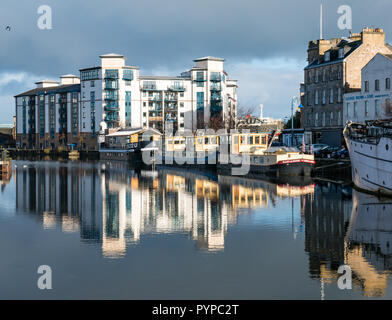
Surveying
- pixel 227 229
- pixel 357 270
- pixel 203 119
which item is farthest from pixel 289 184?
pixel 203 119

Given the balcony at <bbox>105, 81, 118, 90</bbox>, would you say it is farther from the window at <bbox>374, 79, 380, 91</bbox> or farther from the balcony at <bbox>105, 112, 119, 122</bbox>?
the window at <bbox>374, 79, 380, 91</bbox>

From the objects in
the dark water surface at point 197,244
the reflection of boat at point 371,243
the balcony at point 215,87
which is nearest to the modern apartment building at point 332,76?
the dark water surface at point 197,244

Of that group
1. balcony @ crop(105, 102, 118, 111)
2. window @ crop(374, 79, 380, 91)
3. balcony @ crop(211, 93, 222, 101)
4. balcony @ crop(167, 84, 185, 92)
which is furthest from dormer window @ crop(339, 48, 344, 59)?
balcony @ crop(105, 102, 118, 111)

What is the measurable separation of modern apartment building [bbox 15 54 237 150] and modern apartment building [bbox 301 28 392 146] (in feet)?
150

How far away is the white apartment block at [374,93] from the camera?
66562 millimetres

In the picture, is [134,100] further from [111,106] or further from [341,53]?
[341,53]

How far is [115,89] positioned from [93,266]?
118402 millimetres

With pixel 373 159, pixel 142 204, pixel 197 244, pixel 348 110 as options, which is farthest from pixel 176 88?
pixel 197 244

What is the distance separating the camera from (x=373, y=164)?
37.3 meters

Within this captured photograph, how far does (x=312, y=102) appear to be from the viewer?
83875 mm

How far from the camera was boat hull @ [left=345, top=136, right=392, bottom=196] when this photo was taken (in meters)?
34.8

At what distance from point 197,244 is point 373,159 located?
16851mm
